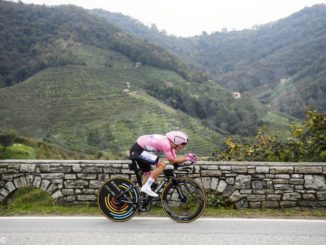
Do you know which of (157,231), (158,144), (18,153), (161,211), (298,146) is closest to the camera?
(157,231)

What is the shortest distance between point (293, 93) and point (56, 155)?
91.0 m

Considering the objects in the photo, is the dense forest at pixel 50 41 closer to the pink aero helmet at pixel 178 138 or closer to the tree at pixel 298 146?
the tree at pixel 298 146

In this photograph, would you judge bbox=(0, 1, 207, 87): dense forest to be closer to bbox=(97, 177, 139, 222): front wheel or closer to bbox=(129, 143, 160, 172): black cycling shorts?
bbox=(97, 177, 139, 222): front wheel

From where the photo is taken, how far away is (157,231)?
209 inches

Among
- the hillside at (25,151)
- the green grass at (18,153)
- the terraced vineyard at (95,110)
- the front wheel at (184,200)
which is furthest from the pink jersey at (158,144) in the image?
the terraced vineyard at (95,110)

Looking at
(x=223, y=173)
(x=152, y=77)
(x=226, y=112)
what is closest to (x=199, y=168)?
(x=223, y=173)

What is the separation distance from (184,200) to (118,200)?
0.93 m

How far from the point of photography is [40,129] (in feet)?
241

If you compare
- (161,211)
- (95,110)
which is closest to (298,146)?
(161,211)

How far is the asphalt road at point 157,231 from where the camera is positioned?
4.88 meters

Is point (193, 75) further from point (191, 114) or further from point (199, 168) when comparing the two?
point (199, 168)

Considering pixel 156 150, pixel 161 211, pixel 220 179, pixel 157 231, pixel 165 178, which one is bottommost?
pixel 161 211

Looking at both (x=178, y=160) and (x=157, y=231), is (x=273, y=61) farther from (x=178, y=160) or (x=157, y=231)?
(x=157, y=231)

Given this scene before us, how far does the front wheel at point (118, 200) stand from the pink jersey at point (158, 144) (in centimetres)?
57
